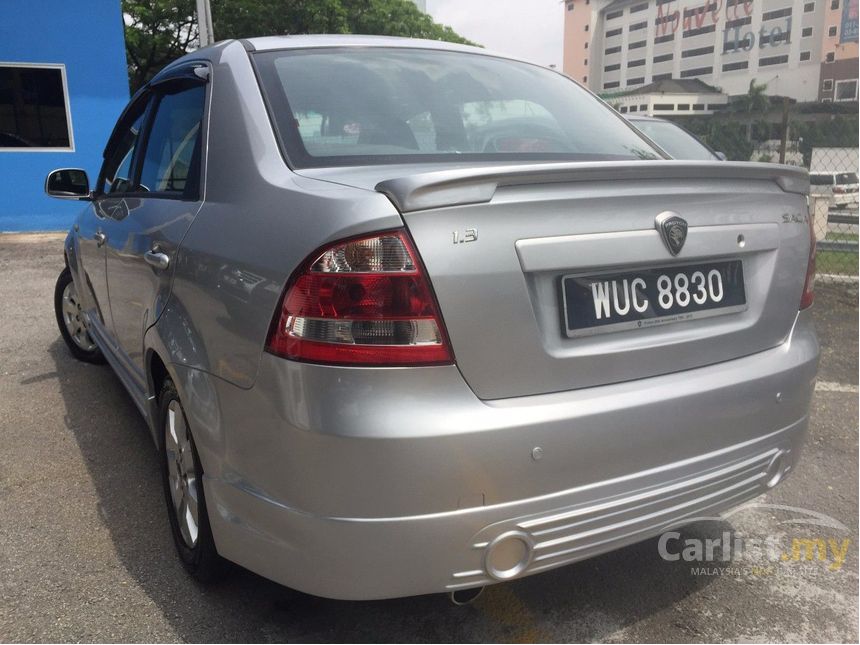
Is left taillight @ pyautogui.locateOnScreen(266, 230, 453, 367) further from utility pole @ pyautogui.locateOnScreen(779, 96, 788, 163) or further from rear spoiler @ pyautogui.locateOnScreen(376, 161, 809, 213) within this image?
utility pole @ pyautogui.locateOnScreen(779, 96, 788, 163)

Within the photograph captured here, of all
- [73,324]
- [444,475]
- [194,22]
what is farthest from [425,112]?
[194,22]

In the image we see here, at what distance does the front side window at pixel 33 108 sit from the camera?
1109 centimetres

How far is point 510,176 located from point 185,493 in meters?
1.49

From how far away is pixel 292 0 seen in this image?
25.7m

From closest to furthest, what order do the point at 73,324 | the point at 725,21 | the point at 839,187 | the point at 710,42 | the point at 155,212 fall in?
the point at 155,212
the point at 73,324
the point at 839,187
the point at 725,21
the point at 710,42

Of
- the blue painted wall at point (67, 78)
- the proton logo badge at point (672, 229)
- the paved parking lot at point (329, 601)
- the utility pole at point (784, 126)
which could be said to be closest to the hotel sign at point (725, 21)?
the utility pole at point (784, 126)

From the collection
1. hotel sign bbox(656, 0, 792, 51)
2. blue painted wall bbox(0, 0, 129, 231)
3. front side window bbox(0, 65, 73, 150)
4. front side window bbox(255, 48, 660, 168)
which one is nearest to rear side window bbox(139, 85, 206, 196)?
front side window bbox(255, 48, 660, 168)

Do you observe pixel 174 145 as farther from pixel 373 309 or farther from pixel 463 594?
pixel 463 594

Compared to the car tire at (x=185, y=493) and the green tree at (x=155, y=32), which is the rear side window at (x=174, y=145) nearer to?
the car tire at (x=185, y=493)

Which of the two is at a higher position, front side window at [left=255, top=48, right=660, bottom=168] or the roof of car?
the roof of car

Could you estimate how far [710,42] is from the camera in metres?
104

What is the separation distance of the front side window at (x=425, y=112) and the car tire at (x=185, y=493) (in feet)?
3.00

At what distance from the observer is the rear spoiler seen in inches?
64.8

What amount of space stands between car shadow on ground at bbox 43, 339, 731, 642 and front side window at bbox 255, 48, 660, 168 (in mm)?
1326
